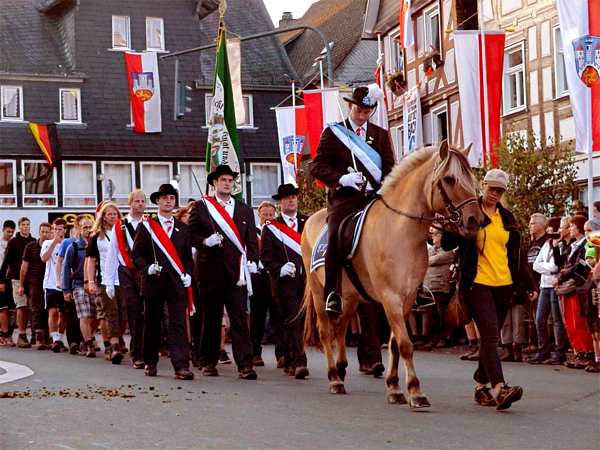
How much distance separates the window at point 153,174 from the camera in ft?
194

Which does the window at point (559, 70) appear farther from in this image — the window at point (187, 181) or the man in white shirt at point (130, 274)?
the window at point (187, 181)

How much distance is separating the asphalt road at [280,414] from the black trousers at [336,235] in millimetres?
1032

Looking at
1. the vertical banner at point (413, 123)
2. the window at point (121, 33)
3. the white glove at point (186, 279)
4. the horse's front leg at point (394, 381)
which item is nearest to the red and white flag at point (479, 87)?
the vertical banner at point (413, 123)

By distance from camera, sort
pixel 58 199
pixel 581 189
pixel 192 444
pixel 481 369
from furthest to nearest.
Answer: pixel 58 199 → pixel 581 189 → pixel 481 369 → pixel 192 444

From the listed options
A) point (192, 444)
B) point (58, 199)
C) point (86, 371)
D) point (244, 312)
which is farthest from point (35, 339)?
point (58, 199)

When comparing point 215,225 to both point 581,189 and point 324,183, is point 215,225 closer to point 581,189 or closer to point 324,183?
point 324,183

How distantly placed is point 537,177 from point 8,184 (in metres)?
38.5

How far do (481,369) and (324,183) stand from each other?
2.48 meters

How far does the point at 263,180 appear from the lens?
203 ft

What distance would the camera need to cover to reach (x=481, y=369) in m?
11.1

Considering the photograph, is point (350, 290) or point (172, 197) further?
point (172, 197)

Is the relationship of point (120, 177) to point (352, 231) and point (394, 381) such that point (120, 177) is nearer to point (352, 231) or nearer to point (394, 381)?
point (352, 231)

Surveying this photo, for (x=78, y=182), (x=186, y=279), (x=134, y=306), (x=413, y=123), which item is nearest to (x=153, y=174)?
(x=78, y=182)

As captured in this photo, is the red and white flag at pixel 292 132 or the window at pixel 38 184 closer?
the red and white flag at pixel 292 132
